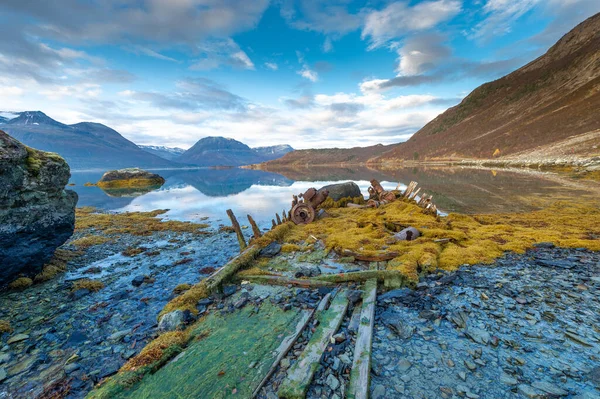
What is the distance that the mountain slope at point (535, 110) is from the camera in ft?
338

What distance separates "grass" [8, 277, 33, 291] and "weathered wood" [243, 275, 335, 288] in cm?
850

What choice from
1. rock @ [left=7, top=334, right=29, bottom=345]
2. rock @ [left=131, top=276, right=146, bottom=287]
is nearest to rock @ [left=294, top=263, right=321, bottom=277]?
rock @ [left=131, top=276, right=146, bottom=287]

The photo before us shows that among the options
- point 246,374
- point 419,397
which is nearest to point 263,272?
point 246,374

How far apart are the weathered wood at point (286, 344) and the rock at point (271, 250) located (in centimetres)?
493

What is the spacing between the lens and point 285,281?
8570 millimetres

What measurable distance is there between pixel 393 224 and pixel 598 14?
283729mm

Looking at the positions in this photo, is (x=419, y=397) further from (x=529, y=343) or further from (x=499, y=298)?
(x=499, y=298)

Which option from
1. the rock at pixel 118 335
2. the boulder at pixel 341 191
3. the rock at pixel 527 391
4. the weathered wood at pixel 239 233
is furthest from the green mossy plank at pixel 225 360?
Result: the boulder at pixel 341 191

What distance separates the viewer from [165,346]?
5570 millimetres

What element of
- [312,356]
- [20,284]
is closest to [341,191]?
[312,356]

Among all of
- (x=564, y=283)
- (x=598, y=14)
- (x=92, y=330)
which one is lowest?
(x=92, y=330)

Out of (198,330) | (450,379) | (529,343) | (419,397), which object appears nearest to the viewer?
(419,397)

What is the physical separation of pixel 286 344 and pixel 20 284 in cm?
1104

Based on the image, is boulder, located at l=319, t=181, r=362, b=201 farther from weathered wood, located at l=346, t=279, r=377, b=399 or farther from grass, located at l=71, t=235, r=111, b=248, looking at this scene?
weathered wood, located at l=346, t=279, r=377, b=399
